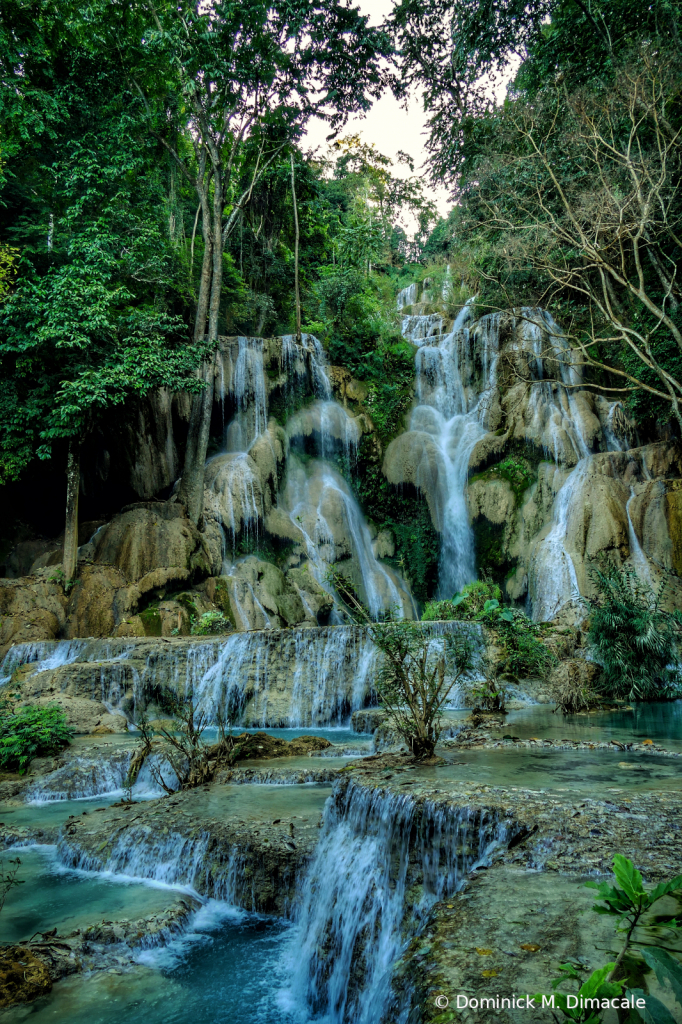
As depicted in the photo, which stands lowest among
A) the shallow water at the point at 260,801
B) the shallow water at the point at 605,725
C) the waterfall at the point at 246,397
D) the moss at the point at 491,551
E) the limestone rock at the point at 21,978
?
the limestone rock at the point at 21,978

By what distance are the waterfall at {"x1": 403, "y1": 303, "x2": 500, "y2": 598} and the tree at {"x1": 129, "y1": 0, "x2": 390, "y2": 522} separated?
779 centimetres

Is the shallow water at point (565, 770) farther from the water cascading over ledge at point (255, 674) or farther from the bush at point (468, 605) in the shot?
the bush at point (468, 605)

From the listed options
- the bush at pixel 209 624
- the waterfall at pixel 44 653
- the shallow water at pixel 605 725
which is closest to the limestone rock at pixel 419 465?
the bush at pixel 209 624

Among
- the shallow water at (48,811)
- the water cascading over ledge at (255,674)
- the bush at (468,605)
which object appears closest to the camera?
the shallow water at (48,811)

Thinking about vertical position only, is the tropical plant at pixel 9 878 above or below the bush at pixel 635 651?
below

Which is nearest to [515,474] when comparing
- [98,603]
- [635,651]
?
[635,651]

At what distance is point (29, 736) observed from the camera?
26.6 feet

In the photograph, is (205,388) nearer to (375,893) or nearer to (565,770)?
(565,770)

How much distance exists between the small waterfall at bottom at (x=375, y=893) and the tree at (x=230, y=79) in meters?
13.7

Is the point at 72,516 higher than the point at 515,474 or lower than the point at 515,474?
lower

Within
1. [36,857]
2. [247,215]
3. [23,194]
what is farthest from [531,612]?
[247,215]

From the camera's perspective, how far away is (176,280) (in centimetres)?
1928

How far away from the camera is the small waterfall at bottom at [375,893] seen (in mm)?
3262

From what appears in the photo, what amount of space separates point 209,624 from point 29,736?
20.1 feet
